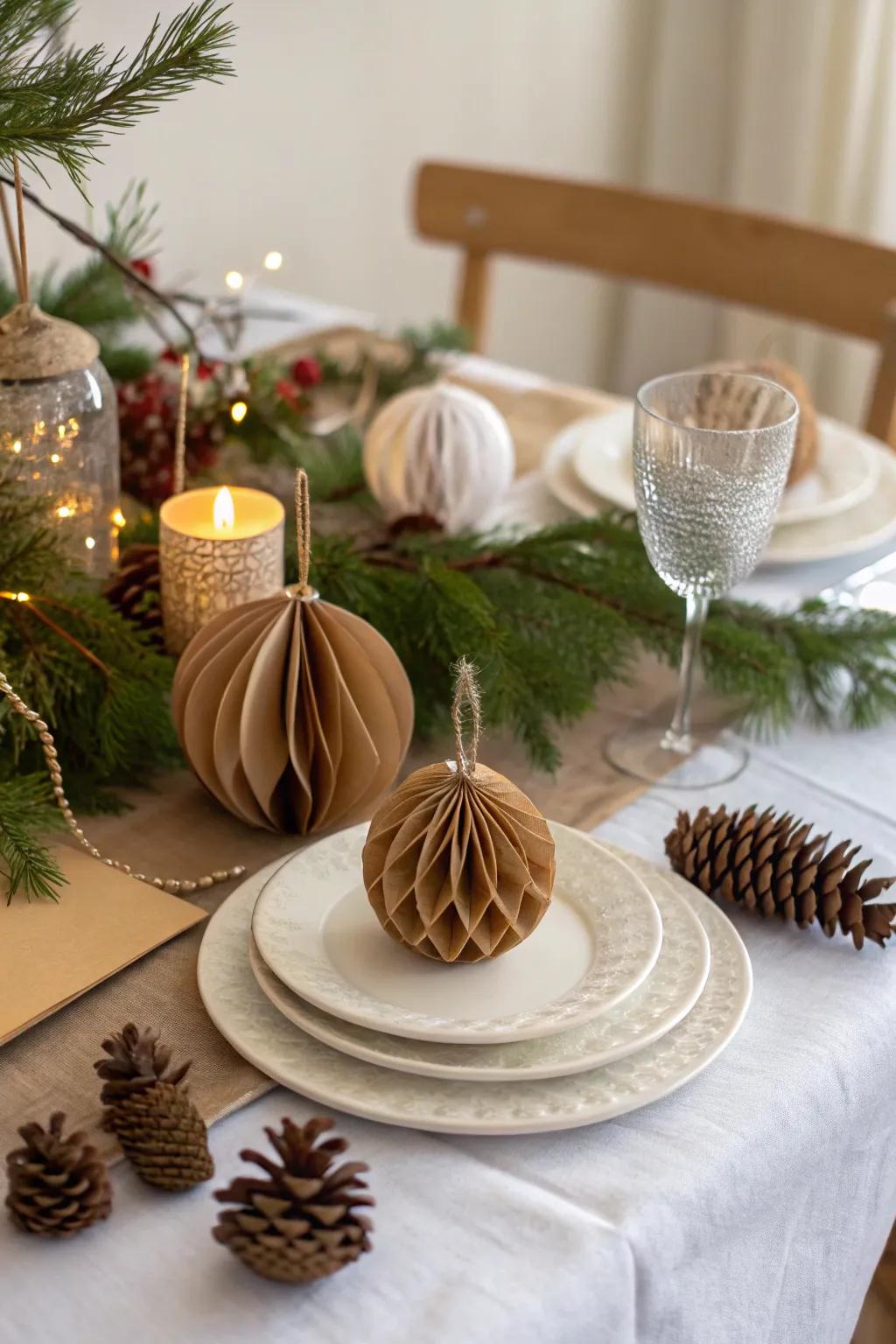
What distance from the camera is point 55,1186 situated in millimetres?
463

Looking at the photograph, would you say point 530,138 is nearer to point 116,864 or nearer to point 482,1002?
point 116,864

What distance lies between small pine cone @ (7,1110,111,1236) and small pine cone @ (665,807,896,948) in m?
0.30

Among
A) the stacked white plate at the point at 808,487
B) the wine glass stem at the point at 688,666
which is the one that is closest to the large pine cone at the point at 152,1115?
the wine glass stem at the point at 688,666

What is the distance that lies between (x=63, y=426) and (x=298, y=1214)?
447 millimetres

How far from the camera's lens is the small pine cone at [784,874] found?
63cm

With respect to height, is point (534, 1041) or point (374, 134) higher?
point (374, 134)

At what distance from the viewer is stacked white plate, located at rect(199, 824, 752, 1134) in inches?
20.3

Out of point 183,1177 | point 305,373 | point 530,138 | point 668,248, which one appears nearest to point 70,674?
point 183,1177

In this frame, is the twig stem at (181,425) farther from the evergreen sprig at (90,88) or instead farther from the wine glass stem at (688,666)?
the wine glass stem at (688,666)

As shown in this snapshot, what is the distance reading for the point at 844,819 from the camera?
0.73 metres

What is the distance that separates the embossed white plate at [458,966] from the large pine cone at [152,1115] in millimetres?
60

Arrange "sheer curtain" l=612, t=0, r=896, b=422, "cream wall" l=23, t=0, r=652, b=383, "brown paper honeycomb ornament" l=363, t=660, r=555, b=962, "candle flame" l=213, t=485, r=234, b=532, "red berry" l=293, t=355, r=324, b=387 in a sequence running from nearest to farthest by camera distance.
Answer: "brown paper honeycomb ornament" l=363, t=660, r=555, b=962, "candle flame" l=213, t=485, r=234, b=532, "red berry" l=293, t=355, r=324, b=387, "cream wall" l=23, t=0, r=652, b=383, "sheer curtain" l=612, t=0, r=896, b=422

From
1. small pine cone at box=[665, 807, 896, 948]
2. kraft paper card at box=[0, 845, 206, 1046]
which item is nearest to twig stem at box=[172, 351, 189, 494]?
kraft paper card at box=[0, 845, 206, 1046]

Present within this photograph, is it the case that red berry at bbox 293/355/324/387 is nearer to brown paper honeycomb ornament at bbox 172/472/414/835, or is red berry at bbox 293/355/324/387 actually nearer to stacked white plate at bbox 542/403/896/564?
stacked white plate at bbox 542/403/896/564
